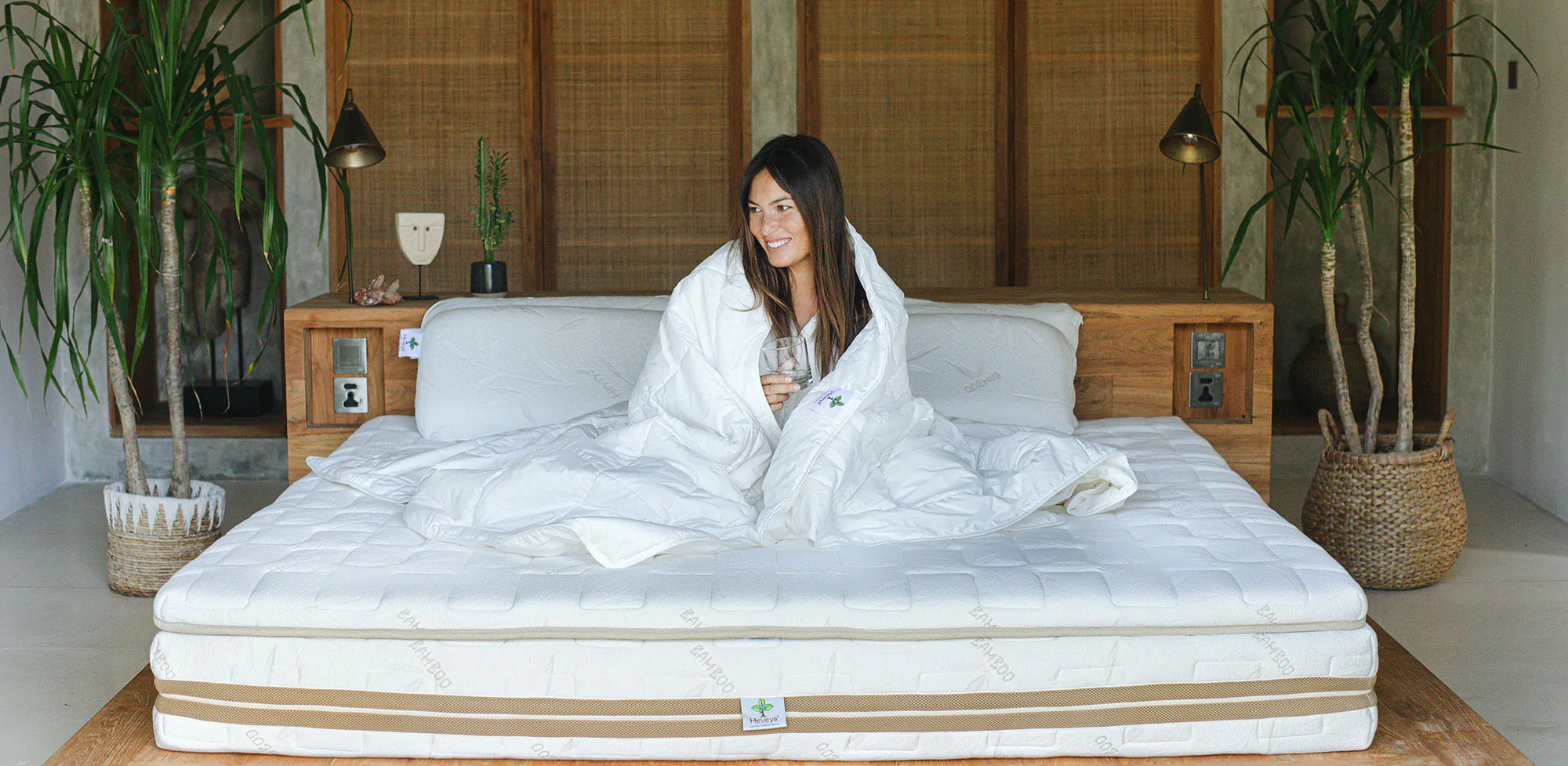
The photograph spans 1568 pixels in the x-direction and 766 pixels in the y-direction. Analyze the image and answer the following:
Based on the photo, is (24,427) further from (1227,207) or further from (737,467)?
(1227,207)

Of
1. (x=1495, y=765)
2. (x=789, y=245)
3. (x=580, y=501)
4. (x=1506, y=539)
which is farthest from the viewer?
(x=1506, y=539)

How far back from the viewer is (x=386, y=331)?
340 centimetres

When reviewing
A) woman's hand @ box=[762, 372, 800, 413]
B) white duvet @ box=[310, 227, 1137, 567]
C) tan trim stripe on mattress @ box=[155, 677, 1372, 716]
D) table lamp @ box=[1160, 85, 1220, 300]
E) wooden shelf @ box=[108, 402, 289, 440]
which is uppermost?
table lamp @ box=[1160, 85, 1220, 300]

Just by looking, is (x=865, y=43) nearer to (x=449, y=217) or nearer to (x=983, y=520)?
(x=449, y=217)

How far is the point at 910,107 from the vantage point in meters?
4.49

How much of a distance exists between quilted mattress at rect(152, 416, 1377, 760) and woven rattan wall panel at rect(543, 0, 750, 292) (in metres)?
2.55

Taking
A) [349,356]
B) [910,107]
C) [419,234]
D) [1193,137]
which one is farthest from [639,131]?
[1193,137]

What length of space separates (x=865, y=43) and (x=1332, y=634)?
2.89 meters

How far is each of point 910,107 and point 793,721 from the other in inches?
112

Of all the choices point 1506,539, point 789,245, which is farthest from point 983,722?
point 1506,539

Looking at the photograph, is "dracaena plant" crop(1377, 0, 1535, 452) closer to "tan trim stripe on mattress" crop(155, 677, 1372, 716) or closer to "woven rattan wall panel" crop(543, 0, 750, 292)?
"tan trim stripe on mattress" crop(155, 677, 1372, 716)

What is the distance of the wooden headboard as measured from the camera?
336 cm

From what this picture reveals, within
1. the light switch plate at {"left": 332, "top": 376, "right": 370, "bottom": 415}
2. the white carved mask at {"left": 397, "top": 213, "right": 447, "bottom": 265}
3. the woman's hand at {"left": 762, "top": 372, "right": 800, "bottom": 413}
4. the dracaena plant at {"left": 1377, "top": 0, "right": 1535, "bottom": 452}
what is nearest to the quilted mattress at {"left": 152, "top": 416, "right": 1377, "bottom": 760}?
the woman's hand at {"left": 762, "top": 372, "right": 800, "bottom": 413}

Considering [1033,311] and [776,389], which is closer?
[776,389]
